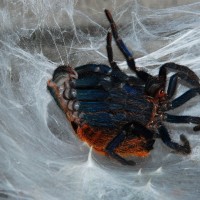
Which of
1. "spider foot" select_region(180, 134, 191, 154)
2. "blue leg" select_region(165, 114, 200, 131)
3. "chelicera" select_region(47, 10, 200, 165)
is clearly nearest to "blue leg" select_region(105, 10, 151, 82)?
"chelicera" select_region(47, 10, 200, 165)

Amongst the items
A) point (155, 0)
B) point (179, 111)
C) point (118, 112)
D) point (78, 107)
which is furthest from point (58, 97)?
point (155, 0)

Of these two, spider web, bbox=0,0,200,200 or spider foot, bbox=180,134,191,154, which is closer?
spider web, bbox=0,0,200,200

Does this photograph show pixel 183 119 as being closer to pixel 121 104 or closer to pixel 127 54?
pixel 121 104

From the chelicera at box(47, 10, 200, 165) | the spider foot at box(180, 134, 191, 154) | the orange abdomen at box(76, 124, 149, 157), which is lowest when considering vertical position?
the spider foot at box(180, 134, 191, 154)

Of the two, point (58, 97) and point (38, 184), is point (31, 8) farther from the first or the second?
point (38, 184)

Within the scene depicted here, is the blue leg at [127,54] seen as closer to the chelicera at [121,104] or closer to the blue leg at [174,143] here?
the chelicera at [121,104]

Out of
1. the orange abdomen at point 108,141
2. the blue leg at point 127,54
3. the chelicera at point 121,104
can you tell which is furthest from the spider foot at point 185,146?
the blue leg at point 127,54

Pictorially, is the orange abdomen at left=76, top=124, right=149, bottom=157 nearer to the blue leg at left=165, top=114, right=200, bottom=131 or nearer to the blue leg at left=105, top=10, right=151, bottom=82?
the blue leg at left=165, top=114, right=200, bottom=131
